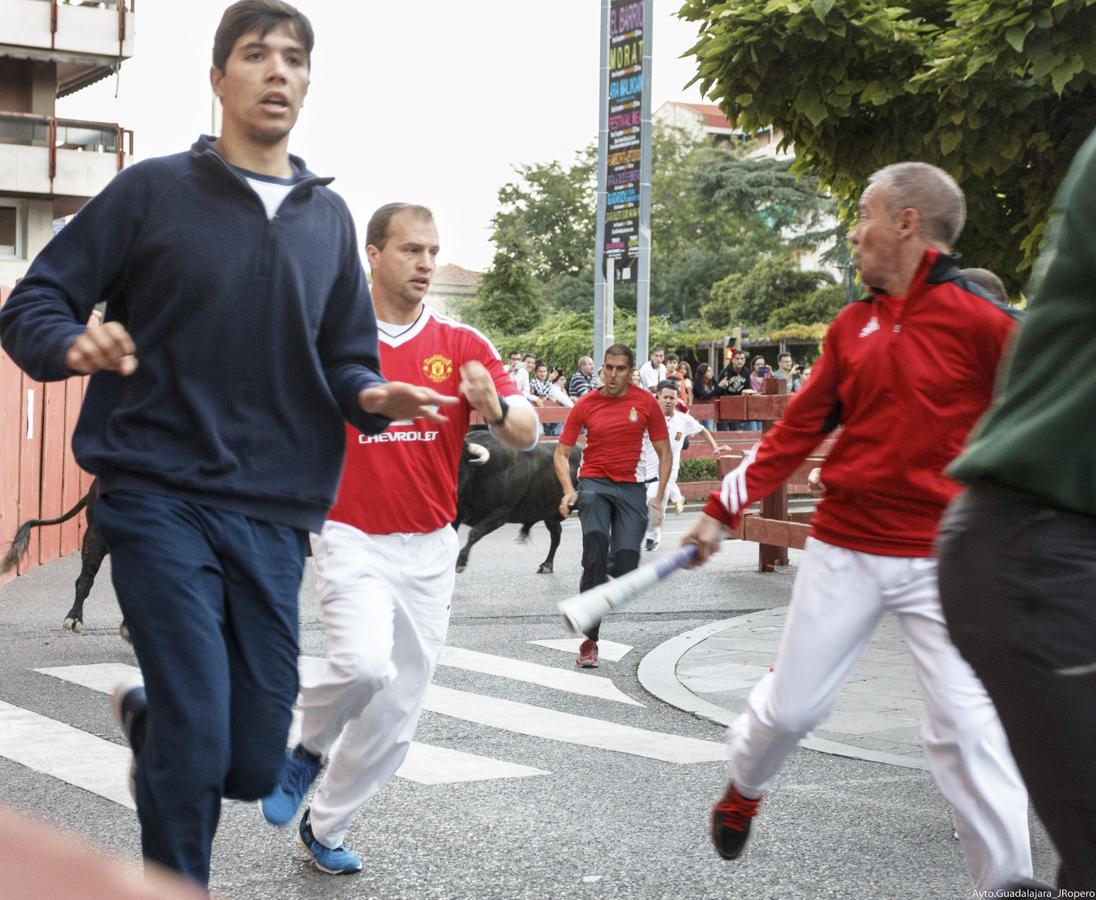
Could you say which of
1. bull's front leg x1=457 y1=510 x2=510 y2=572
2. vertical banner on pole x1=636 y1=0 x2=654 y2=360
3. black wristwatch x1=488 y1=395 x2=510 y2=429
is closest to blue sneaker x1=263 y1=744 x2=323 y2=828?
black wristwatch x1=488 y1=395 x2=510 y2=429

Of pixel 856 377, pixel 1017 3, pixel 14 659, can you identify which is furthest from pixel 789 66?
pixel 856 377

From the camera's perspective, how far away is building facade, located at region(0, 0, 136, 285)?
4072 centimetres

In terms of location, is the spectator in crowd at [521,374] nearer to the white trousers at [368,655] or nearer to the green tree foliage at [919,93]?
the green tree foliage at [919,93]

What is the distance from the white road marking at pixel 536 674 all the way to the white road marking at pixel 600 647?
0.57 metres

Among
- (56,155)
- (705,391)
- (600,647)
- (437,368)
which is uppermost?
(56,155)

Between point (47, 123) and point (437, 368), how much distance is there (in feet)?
126

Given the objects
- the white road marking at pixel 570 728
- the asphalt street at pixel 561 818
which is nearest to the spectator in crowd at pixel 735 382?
the asphalt street at pixel 561 818

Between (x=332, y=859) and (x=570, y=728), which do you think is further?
(x=570, y=728)

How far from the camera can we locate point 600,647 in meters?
10.5

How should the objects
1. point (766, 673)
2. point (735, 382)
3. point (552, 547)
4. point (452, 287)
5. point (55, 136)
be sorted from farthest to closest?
point (452, 287) → point (55, 136) → point (735, 382) → point (552, 547) → point (766, 673)

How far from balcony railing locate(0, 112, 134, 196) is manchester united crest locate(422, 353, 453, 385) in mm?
37760

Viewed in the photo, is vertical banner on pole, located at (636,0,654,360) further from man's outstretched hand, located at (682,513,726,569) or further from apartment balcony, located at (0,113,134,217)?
man's outstretched hand, located at (682,513,726,569)

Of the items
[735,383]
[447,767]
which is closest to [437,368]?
[447,767]

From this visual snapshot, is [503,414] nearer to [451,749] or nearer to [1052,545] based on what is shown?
[1052,545]
